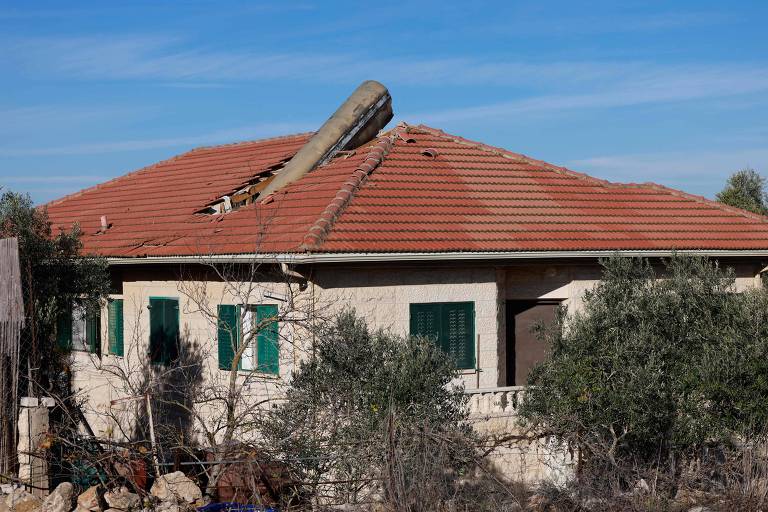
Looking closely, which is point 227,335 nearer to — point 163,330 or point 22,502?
point 163,330

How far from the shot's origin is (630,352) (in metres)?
11.0

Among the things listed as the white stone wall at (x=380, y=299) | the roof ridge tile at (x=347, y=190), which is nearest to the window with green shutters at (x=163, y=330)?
the white stone wall at (x=380, y=299)

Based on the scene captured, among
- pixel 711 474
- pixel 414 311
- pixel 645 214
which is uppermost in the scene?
pixel 645 214

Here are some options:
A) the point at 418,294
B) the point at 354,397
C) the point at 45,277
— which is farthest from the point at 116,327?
the point at 354,397

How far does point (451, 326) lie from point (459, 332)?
16cm

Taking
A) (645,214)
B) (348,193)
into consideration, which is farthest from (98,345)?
(645,214)

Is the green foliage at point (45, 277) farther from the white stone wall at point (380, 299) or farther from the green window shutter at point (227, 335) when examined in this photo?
the green window shutter at point (227, 335)

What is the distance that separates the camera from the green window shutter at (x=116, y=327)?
18.5m

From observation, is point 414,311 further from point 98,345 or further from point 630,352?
point 98,345

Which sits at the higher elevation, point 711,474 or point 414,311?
point 414,311

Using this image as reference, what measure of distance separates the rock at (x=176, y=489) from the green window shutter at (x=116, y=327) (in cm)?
935

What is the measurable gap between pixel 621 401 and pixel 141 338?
32.2ft

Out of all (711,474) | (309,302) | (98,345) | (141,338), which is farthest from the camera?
(98,345)

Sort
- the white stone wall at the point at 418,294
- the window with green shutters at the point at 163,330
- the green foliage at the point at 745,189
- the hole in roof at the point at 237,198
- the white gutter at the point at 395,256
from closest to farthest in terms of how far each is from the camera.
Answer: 1. the white gutter at the point at 395,256
2. the white stone wall at the point at 418,294
3. the window with green shutters at the point at 163,330
4. the hole in roof at the point at 237,198
5. the green foliage at the point at 745,189
